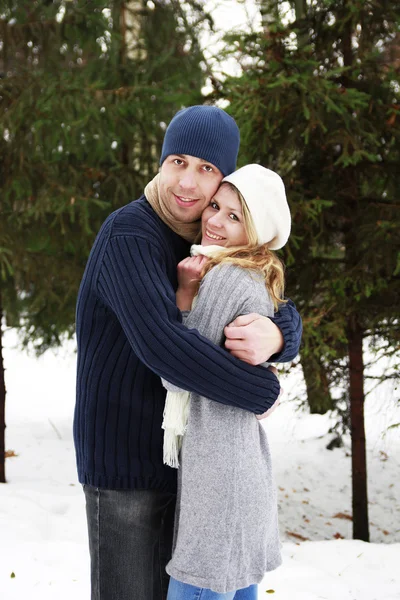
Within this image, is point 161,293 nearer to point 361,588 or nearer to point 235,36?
point 361,588

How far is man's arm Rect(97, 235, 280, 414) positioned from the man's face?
0.29 meters

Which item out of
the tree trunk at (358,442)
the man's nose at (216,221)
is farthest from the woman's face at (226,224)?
the tree trunk at (358,442)

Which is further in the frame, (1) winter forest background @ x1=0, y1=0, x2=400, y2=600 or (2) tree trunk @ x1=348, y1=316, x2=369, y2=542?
(2) tree trunk @ x1=348, y1=316, x2=369, y2=542

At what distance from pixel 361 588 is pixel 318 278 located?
2706mm

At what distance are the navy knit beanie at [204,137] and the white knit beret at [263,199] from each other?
11 cm

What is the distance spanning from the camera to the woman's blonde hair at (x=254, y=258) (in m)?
2.15

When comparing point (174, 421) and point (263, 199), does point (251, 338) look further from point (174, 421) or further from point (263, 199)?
point (263, 199)

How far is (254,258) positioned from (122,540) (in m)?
1.07

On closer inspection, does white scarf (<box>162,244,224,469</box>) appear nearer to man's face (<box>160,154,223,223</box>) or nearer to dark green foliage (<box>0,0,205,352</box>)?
man's face (<box>160,154,223,223</box>)

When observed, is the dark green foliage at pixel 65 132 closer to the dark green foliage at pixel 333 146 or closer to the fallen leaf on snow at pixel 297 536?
the dark green foliage at pixel 333 146

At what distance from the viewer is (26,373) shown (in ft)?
49.9

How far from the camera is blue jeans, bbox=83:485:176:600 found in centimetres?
219

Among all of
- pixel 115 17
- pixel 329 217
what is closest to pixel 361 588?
pixel 329 217

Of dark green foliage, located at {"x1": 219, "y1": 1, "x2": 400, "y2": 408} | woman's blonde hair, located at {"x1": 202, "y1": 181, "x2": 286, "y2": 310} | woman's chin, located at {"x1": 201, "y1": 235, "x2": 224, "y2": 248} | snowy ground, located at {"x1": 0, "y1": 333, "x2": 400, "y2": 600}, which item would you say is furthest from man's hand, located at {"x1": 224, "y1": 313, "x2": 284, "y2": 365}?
dark green foliage, located at {"x1": 219, "y1": 1, "x2": 400, "y2": 408}
